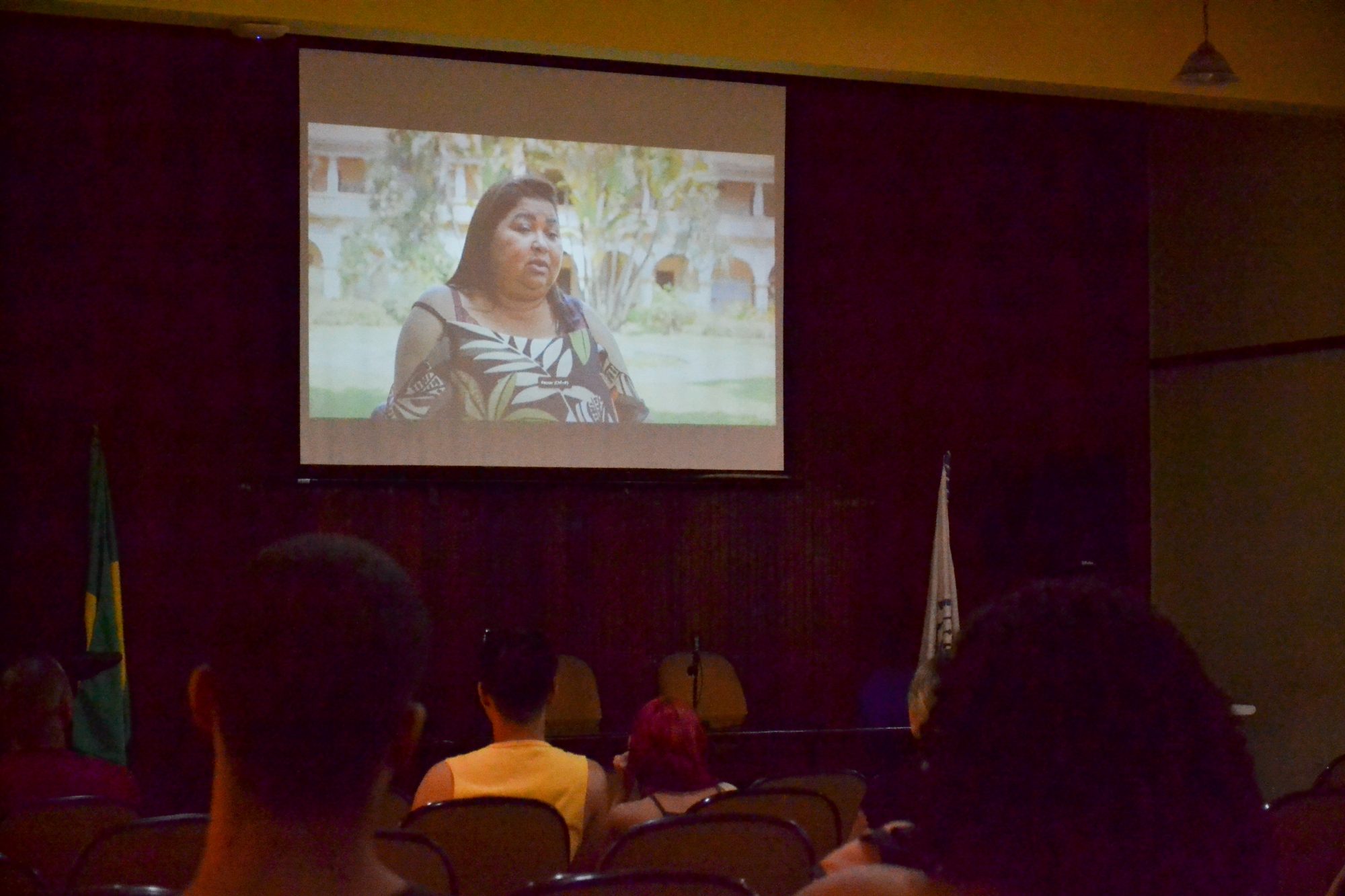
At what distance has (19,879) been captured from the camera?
2.42 meters

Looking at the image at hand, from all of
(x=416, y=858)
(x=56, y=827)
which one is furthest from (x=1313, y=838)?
(x=56, y=827)

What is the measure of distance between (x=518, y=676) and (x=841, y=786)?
1.05 metres

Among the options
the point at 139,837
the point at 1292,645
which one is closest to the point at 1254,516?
the point at 1292,645

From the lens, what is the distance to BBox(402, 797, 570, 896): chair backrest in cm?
320

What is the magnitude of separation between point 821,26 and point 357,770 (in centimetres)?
598

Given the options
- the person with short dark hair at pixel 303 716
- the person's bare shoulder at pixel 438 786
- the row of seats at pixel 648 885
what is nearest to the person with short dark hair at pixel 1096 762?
the person with short dark hair at pixel 303 716

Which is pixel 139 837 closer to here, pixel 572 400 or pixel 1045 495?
pixel 572 400

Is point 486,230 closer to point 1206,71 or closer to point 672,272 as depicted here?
point 672,272

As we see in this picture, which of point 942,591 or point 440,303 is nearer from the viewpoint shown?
point 440,303

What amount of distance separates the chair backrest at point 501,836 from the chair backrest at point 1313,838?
1717mm

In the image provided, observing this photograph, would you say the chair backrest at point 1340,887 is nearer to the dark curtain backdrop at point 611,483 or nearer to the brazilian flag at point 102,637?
the dark curtain backdrop at point 611,483

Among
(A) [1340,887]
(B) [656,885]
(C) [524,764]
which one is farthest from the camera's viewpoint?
(C) [524,764]

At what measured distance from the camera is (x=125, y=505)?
23.1ft

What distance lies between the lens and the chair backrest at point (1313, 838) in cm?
312
